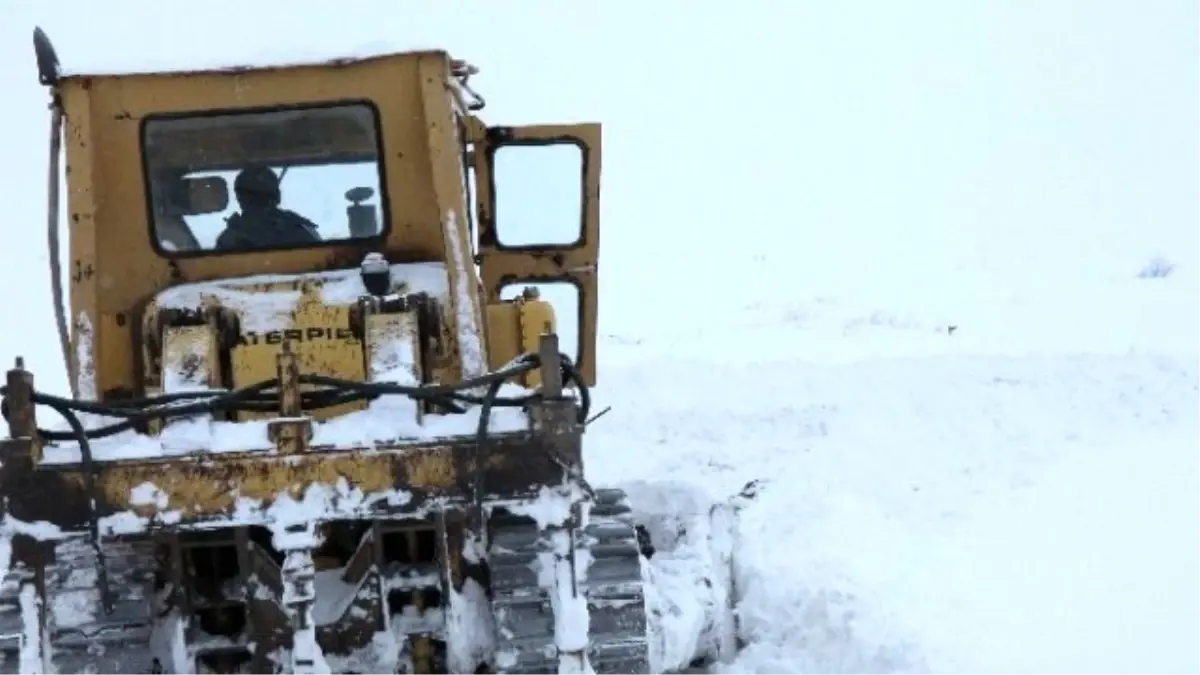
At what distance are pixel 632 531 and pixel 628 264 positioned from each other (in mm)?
22130

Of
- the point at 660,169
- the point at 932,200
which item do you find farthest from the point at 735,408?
the point at 660,169

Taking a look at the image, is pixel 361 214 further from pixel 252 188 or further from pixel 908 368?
pixel 908 368

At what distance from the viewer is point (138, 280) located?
578 cm

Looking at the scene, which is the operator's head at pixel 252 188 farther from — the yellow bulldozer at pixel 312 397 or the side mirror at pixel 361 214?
the side mirror at pixel 361 214

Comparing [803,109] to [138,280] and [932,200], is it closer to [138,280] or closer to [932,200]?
[932,200]

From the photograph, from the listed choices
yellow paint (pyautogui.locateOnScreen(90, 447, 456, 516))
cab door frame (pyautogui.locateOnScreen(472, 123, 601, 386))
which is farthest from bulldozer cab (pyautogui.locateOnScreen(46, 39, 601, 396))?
yellow paint (pyautogui.locateOnScreen(90, 447, 456, 516))

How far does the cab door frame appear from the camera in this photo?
6449 mm

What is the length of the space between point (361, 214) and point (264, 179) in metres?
0.41

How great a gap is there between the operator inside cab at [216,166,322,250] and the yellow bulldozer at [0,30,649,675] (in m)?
0.01

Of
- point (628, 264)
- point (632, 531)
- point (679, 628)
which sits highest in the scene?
point (632, 531)

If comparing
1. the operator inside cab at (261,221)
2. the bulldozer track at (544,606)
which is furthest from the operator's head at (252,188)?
the bulldozer track at (544,606)

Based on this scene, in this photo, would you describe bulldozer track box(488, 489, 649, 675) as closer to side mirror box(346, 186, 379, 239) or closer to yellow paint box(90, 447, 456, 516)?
yellow paint box(90, 447, 456, 516)

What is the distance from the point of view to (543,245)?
22.1 ft

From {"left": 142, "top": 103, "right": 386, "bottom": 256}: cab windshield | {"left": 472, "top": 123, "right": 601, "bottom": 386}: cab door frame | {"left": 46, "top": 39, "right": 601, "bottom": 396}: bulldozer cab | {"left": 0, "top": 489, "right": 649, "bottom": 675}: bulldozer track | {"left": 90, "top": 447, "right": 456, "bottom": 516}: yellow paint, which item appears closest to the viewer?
{"left": 90, "top": 447, "right": 456, "bottom": 516}: yellow paint
